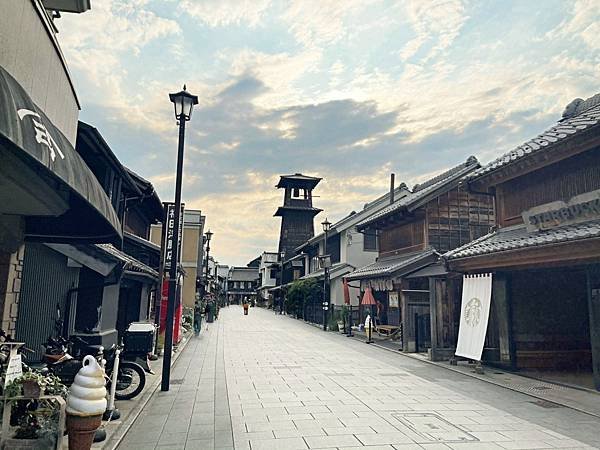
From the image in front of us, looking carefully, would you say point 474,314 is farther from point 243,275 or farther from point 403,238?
point 243,275

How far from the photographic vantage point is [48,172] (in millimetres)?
3766

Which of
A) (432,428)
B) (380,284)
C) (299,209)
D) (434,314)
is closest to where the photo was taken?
(432,428)

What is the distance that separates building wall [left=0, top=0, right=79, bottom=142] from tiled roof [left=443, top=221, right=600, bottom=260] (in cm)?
901

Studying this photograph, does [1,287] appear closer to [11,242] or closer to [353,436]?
[11,242]

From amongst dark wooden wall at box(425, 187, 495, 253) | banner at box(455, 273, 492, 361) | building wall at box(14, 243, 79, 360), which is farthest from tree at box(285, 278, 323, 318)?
building wall at box(14, 243, 79, 360)

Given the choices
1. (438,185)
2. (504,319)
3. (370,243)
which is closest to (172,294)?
(504,319)

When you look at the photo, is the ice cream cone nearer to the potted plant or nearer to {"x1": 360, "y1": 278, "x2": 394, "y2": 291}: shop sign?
the potted plant

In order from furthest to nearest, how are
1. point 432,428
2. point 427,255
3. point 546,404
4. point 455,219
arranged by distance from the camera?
1. point 455,219
2. point 427,255
3. point 546,404
4. point 432,428

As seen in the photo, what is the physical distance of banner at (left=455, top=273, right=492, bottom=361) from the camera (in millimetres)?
11664

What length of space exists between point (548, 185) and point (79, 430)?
457 inches

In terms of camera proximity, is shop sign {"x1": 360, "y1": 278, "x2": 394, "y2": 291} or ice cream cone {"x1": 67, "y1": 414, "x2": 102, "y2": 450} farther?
shop sign {"x1": 360, "y1": 278, "x2": 394, "y2": 291}

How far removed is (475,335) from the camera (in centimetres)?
1196

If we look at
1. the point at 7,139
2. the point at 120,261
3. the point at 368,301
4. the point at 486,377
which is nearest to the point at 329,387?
the point at 486,377

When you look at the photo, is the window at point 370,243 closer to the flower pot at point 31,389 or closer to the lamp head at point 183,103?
the lamp head at point 183,103
